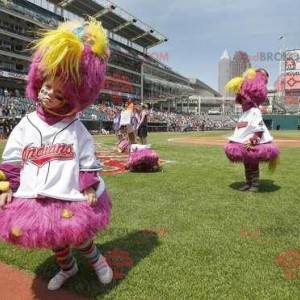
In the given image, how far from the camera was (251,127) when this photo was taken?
7.54 m

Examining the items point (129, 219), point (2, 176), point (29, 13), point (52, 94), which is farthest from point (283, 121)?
point (2, 176)

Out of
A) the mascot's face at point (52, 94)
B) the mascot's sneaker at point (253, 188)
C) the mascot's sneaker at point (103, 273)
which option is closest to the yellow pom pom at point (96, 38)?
the mascot's face at point (52, 94)

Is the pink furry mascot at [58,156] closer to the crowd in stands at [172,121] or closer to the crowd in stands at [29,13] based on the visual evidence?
the crowd in stands at [172,121]

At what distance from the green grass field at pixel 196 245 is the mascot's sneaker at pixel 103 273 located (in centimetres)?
6

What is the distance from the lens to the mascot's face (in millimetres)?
3385

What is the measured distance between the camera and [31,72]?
3.49 metres

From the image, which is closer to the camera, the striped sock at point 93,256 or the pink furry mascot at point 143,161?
the striped sock at point 93,256

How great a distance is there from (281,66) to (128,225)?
79.8m

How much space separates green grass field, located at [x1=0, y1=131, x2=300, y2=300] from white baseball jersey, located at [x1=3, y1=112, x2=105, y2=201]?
3.02 feet

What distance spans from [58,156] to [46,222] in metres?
0.50

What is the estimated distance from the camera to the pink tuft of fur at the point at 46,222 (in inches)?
124

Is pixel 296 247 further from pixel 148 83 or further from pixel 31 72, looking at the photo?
pixel 148 83

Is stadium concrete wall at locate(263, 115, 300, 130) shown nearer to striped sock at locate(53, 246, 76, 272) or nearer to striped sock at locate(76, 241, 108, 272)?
striped sock at locate(76, 241, 108, 272)

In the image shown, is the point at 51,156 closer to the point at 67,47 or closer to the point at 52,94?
the point at 52,94
